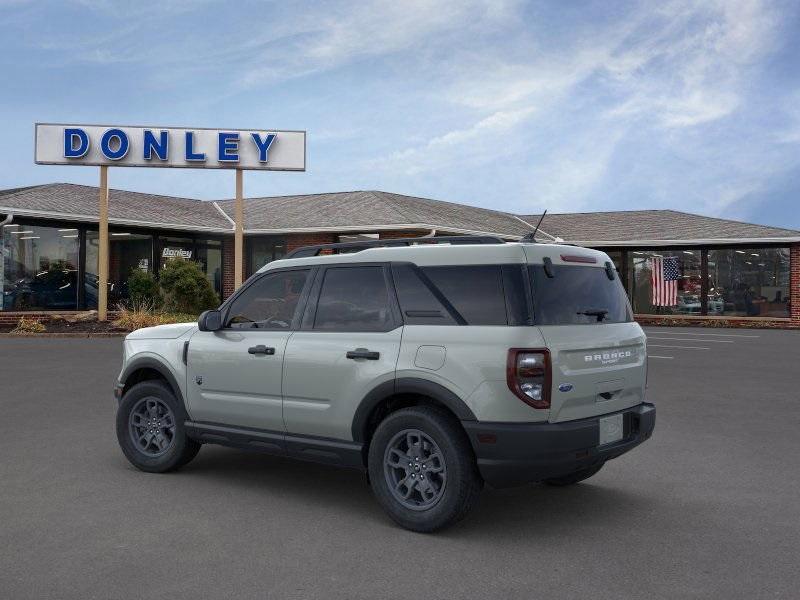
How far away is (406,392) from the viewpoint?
204 inches

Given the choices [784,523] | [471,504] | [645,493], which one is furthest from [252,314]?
[784,523]

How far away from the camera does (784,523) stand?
17.3 ft

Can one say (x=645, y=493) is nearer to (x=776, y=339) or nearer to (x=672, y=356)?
(x=672, y=356)

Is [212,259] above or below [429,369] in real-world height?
above

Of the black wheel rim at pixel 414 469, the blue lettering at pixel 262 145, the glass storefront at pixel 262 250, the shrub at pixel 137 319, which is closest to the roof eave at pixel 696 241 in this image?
the glass storefront at pixel 262 250

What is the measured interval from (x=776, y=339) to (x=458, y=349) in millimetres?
20991

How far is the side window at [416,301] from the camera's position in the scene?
5207 millimetres

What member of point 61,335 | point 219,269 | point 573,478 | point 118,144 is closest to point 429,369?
point 573,478

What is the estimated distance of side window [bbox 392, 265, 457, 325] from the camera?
5207mm

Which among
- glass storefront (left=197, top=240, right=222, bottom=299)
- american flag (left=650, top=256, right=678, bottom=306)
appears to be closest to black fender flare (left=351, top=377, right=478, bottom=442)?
glass storefront (left=197, top=240, right=222, bottom=299)

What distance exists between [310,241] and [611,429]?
24.5 meters

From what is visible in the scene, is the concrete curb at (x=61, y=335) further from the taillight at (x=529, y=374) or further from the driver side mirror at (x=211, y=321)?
the taillight at (x=529, y=374)

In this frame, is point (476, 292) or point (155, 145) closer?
point (476, 292)

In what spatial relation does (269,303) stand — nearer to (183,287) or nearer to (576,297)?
(576,297)
